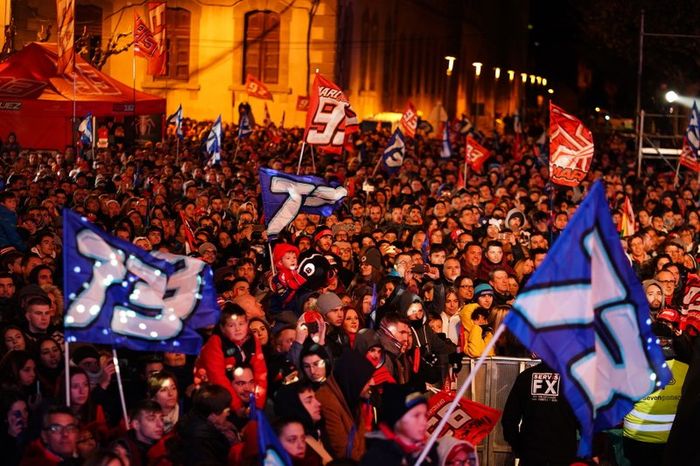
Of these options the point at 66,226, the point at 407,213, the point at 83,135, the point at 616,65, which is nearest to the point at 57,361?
the point at 66,226

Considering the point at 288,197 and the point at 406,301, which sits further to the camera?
the point at 288,197

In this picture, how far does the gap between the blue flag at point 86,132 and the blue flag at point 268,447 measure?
65.7ft

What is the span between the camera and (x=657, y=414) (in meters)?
9.48

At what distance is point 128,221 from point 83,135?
473 inches

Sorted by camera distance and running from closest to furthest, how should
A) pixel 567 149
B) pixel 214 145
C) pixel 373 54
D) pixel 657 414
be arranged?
pixel 657 414 → pixel 567 149 → pixel 214 145 → pixel 373 54

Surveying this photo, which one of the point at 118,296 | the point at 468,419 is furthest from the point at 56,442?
the point at 468,419

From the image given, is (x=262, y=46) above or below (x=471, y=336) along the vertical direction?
above

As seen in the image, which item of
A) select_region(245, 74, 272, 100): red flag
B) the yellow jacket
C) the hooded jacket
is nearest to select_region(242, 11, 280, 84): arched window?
select_region(245, 74, 272, 100): red flag

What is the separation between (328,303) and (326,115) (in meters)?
11.5

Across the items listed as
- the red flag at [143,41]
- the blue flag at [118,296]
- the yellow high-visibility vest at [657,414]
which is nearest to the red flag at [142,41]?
the red flag at [143,41]

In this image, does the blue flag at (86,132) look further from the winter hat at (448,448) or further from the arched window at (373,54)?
the arched window at (373,54)

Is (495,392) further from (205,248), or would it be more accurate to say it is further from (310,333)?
(205,248)

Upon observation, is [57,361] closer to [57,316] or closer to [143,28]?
[57,316]

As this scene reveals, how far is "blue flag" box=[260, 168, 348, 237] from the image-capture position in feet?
46.7
